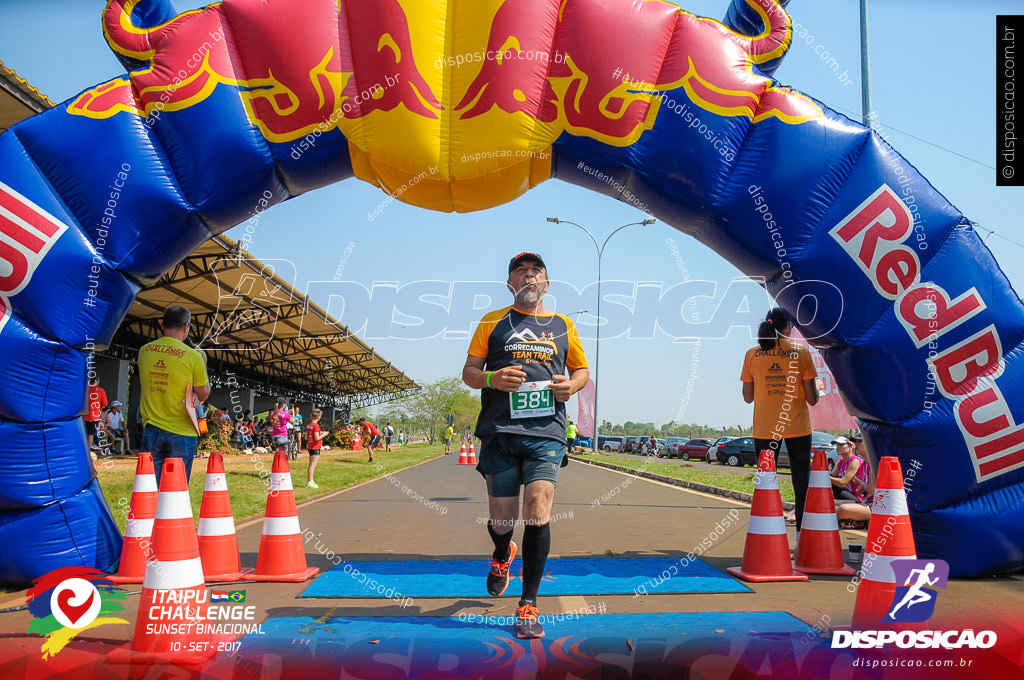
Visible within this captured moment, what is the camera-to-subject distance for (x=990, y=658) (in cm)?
283

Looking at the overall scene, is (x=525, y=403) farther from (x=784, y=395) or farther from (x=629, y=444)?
(x=629, y=444)

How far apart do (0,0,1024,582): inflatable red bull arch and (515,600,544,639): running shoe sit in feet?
10.1

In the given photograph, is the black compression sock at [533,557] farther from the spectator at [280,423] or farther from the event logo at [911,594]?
the spectator at [280,423]

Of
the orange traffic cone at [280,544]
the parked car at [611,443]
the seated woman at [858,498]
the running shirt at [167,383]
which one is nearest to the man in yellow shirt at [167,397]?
the running shirt at [167,383]

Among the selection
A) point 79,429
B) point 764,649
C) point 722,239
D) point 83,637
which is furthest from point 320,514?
point 764,649

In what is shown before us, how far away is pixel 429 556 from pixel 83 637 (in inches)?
105

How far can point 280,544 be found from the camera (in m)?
4.59

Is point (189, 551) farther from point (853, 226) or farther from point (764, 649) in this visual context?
point (853, 226)

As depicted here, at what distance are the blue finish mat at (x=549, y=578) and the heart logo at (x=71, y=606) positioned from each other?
1.15m

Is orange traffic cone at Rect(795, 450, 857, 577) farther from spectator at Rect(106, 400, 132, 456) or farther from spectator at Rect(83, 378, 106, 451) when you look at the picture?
spectator at Rect(106, 400, 132, 456)

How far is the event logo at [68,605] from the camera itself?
3.22 m

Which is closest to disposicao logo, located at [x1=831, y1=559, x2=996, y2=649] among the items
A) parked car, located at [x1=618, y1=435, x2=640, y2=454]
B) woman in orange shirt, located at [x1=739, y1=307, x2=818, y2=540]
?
woman in orange shirt, located at [x1=739, y1=307, x2=818, y2=540]

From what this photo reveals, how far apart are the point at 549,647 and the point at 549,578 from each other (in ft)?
4.85

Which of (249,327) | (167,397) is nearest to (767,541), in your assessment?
(167,397)
